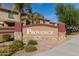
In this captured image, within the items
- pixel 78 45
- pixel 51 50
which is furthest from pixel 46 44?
pixel 78 45

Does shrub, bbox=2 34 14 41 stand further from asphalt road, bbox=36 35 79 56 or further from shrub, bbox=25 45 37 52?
asphalt road, bbox=36 35 79 56

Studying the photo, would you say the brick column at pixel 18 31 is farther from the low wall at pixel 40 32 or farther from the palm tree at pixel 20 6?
the palm tree at pixel 20 6

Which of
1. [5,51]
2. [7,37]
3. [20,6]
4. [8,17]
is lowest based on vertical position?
[5,51]

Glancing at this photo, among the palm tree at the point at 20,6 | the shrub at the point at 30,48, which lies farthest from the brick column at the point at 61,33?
the palm tree at the point at 20,6

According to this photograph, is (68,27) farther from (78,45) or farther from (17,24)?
(17,24)

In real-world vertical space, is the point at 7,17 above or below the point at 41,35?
above

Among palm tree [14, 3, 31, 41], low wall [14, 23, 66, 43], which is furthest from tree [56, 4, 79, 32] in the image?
palm tree [14, 3, 31, 41]

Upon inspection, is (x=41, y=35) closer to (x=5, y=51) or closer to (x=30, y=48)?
(x=30, y=48)

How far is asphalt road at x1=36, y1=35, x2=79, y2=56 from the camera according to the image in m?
5.78

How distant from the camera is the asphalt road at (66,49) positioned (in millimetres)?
5777

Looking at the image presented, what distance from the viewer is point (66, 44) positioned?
5.86 m

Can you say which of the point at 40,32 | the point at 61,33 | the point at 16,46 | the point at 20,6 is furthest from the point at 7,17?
the point at 61,33

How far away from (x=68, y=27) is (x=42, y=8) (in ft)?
1.79

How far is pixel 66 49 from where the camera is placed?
5820 mm
